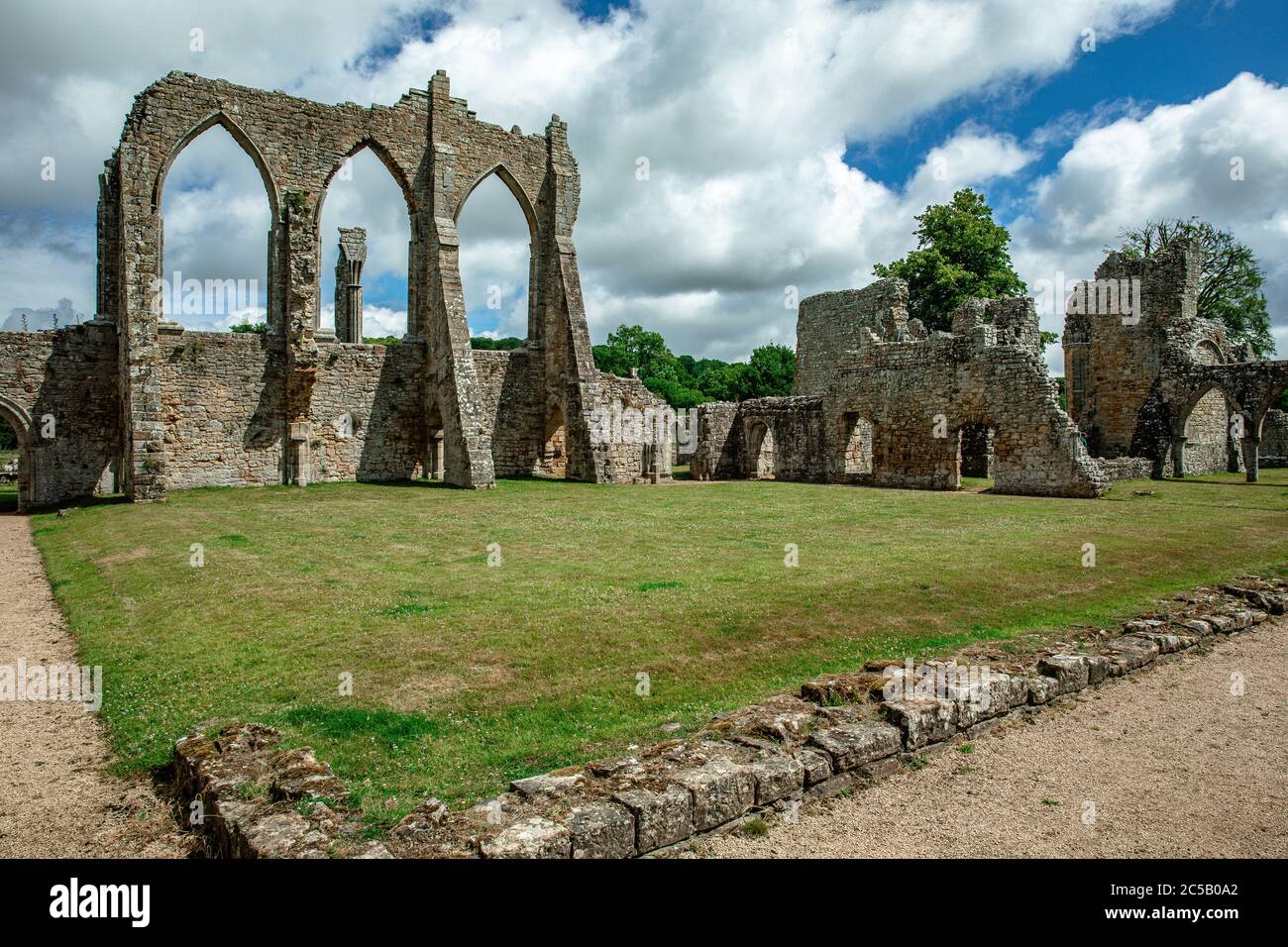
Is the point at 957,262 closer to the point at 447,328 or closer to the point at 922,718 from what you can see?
the point at 447,328

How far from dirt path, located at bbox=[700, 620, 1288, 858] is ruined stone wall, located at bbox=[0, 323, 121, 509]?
2156cm

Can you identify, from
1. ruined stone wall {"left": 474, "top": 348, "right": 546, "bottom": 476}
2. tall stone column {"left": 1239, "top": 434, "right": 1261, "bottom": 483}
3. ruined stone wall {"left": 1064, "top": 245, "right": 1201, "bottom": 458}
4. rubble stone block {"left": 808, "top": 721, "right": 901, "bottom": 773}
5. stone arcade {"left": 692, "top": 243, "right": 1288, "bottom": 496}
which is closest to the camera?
rubble stone block {"left": 808, "top": 721, "right": 901, "bottom": 773}

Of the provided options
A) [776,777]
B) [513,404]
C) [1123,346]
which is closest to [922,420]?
[1123,346]

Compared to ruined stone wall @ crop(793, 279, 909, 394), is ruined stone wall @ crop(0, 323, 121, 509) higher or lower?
lower

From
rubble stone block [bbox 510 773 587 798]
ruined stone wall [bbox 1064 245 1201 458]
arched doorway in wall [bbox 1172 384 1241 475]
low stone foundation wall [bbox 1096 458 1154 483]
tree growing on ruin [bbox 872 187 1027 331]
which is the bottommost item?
rubble stone block [bbox 510 773 587 798]

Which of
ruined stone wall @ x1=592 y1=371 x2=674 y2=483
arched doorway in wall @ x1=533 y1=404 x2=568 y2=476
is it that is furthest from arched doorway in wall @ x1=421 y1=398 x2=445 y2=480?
ruined stone wall @ x1=592 y1=371 x2=674 y2=483

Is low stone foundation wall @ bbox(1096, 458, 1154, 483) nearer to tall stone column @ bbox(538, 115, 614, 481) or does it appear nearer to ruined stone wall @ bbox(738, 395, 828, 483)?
ruined stone wall @ bbox(738, 395, 828, 483)

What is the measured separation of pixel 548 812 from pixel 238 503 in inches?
643

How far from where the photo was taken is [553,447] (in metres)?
26.6

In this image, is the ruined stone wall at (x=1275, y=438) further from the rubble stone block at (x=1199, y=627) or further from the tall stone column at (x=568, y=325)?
the rubble stone block at (x=1199, y=627)

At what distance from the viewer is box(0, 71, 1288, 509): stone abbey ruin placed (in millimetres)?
19812

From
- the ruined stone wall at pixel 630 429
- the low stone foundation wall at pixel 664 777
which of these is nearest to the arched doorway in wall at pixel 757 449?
the ruined stone wall at pixel 630 429

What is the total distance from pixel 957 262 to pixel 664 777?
4117 cm

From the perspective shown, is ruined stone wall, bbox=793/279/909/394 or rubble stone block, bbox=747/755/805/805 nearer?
rubble stone block, bbox=747/755/805/805
